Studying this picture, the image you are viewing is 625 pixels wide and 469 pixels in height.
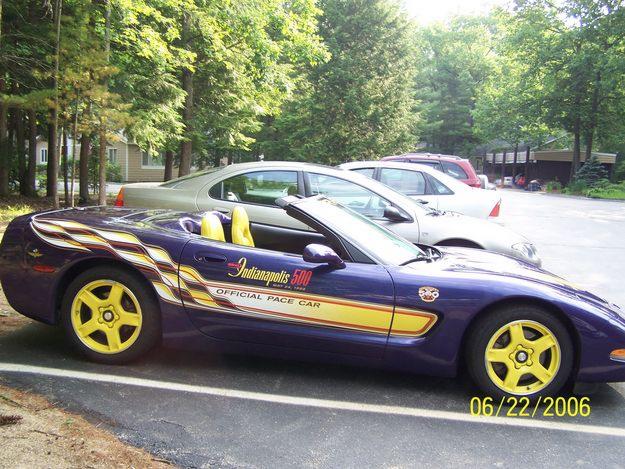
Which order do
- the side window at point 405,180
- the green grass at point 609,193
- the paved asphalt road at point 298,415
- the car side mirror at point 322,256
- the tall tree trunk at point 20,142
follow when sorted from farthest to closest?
the green grass at point 609,193 → the tall tree trunk at point 20,142 → the side window at point 405,180 → the car side mirror at point 322,256 → the paved asphalt road at point 298,415

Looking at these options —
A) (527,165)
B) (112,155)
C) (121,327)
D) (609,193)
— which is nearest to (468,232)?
(121,327)

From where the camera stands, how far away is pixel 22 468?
248 cm

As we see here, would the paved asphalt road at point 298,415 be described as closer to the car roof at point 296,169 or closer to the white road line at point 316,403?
the white road line at point 316,403

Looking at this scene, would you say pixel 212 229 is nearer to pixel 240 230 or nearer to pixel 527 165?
pixel 240 230

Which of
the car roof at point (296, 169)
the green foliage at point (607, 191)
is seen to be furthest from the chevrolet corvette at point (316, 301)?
the green foliage at point (607, 191)

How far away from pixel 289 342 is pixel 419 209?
334 cm

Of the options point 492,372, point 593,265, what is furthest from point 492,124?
point 492,372

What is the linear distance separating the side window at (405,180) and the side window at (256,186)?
2533mm

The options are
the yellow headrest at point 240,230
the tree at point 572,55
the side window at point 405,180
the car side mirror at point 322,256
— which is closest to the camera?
the car side mirror at point 322,256

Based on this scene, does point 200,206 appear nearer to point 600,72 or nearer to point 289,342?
point 289,342

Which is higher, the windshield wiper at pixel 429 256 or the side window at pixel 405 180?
the side window at pixel 405 180

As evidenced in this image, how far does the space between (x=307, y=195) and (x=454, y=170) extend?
22.4 feet

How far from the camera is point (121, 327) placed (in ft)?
13.0

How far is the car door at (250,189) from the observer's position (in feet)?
21.1
